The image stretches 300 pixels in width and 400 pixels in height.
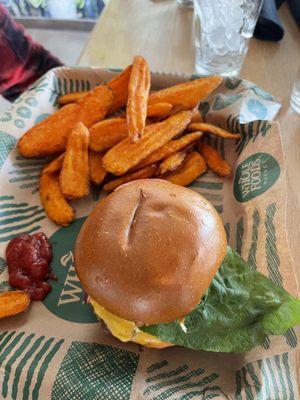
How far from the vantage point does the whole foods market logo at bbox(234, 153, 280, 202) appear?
1.14 metres

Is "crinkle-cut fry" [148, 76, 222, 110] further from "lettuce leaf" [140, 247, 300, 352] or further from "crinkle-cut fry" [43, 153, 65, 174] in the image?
"lettuce leaf" [140, 247, 300, 352]

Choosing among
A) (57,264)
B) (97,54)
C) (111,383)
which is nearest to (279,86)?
(97,54)

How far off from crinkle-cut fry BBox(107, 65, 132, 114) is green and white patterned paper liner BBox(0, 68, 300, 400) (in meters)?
0.25

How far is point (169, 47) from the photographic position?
1.79 meters

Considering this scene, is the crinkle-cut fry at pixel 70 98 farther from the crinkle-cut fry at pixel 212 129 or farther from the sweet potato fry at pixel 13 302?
the sweet potato fry at pixel 13 302

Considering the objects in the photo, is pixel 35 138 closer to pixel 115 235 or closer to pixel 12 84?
pixel 115 235

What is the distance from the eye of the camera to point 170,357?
A: 0.94m

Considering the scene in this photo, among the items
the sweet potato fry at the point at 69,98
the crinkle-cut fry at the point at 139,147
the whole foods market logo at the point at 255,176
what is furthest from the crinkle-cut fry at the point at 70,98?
the whole foods market logo at the point at 255,176

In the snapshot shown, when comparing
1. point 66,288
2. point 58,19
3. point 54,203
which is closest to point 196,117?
point 54,203

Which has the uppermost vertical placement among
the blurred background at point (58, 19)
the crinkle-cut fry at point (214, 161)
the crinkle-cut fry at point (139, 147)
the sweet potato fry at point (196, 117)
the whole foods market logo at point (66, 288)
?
Result: the crinkle-cut fry at point (139, 147)

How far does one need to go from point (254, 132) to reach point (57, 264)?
2.28 feet

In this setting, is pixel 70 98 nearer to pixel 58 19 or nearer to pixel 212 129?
pixel 212 129

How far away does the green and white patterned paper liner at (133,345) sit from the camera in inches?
33.9

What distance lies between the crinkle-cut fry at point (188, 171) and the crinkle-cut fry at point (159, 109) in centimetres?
15
